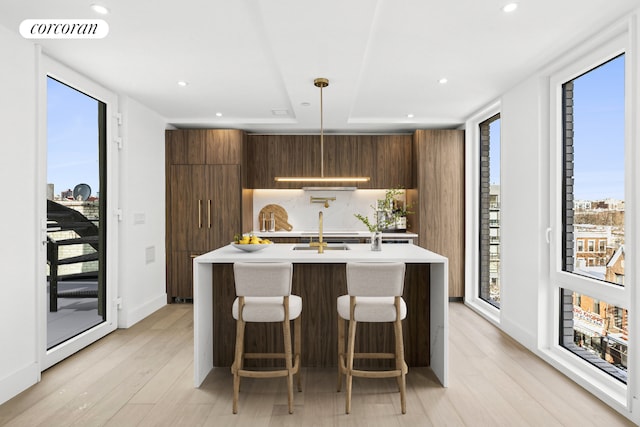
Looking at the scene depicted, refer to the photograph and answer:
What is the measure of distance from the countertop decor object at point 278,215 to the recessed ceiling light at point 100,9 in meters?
4.00

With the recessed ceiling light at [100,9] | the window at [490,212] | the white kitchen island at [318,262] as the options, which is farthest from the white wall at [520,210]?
the recessed ceiling light at [100,9]

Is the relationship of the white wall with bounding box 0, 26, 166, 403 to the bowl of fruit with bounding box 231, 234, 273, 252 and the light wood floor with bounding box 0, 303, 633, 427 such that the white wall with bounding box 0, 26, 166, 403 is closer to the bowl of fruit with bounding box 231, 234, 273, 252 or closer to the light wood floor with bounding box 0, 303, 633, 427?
the light wood floor with bounding box 0, 303, 633, 427

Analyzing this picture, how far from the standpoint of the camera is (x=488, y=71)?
3.65m

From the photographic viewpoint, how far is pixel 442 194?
219 inches

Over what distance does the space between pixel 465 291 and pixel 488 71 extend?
121 inches

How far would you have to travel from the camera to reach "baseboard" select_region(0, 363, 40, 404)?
2.73m

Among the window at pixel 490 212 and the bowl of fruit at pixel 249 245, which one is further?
the window at pixel 490 212

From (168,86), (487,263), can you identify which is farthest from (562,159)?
(168,86)

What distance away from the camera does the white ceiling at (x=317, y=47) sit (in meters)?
2.50

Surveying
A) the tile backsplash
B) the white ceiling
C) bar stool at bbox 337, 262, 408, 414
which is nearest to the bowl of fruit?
bar stool at bbox 337, 262, 408, 414

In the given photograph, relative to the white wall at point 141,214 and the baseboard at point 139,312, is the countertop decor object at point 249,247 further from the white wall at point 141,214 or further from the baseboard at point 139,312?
the baseboard at point 139,312

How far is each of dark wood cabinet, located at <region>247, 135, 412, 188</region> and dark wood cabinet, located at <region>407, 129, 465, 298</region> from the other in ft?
1.49

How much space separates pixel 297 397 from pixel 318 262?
0.94 m

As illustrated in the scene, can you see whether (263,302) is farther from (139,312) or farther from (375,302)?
(139,312)
